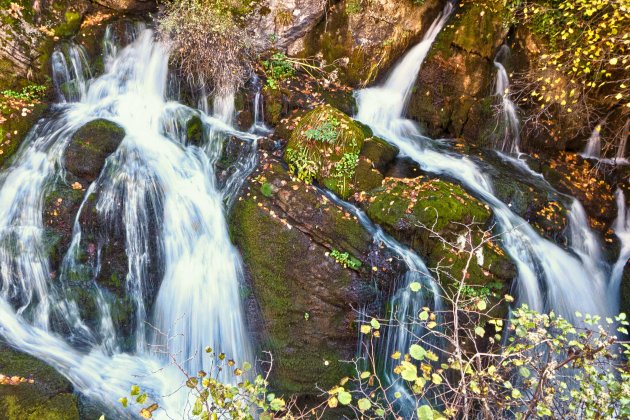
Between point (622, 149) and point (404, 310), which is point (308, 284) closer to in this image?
point (404, 310)

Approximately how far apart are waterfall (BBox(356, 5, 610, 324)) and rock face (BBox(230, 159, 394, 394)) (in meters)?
2.08

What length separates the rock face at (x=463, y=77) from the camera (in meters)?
7.75

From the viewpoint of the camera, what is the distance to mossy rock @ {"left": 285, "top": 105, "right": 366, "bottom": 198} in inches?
231

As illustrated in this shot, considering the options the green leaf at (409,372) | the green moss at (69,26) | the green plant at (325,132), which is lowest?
the green leaf at (409,372)

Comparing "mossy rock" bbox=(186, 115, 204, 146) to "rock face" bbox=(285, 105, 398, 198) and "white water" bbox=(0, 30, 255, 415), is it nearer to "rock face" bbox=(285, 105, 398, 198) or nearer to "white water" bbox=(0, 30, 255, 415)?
"white water" bbox=(0, 30, 255, 415)

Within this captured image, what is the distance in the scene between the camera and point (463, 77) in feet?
25.6

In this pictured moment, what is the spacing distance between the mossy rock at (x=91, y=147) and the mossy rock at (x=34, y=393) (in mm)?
2373

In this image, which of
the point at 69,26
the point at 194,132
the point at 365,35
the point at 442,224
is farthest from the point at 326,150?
the point at 69,26

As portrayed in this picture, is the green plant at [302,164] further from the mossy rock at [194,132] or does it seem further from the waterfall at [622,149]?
the waterfall at [622,149]

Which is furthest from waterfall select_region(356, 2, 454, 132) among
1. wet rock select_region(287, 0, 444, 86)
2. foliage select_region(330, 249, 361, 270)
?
foliage select_region(330, 249, 361, 270)

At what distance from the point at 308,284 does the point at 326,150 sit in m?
2.16

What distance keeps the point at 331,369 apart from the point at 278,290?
1.20 meters

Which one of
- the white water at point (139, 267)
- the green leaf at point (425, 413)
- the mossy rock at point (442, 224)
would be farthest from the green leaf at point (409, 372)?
the white water at point (139, 267)

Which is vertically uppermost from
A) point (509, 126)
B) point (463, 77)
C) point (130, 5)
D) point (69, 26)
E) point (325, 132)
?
point (130, 5)
